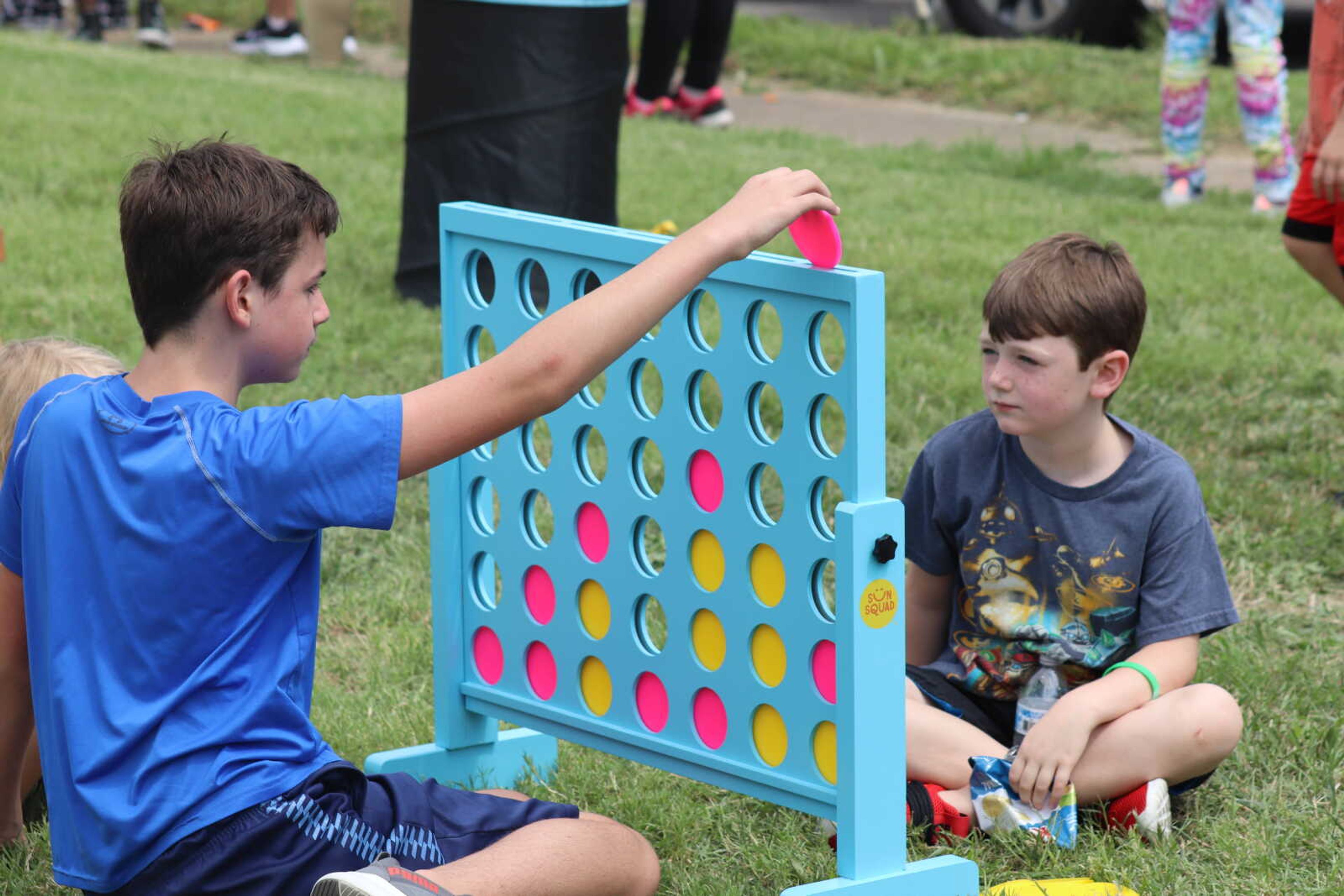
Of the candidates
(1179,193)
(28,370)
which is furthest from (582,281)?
(1179,193)

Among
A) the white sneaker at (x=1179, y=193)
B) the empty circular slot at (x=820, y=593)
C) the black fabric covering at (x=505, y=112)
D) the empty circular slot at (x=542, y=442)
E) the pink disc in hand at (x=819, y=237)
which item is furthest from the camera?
the white sneaker at (x=1179, y=193)

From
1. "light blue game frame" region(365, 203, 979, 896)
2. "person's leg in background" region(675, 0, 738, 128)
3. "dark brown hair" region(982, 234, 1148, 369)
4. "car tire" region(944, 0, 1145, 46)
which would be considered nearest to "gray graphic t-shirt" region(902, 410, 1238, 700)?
"dark brown hair" region(982, 234, 1148, 369)

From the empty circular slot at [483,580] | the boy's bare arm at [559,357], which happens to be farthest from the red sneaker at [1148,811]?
the boy's bare arm at [559,357]

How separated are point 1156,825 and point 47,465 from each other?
1745mm

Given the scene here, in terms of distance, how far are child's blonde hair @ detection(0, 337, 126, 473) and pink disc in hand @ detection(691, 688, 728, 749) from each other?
1115mm

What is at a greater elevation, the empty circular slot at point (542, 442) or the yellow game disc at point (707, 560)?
the yellow game disc at point (707, 560)

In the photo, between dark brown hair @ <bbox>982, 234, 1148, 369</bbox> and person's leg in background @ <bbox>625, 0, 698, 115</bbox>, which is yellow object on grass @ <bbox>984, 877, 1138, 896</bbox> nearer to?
dark brown hair @ <bbox>982, 234, 1148, 369</bbox>

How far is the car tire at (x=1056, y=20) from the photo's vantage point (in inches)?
445

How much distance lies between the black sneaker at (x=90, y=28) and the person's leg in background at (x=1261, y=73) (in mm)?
7546

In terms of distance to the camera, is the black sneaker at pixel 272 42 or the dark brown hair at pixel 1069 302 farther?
the black sneaker at pixel 272 42

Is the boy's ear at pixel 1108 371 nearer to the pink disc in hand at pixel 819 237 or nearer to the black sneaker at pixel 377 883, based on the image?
the pink disc in hand at pixel 819 237

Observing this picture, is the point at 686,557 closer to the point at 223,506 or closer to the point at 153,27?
the point at 223,506

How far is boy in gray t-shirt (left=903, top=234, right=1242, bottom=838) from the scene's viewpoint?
272 cm

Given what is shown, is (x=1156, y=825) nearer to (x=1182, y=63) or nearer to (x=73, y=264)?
(x=73, y=264)
